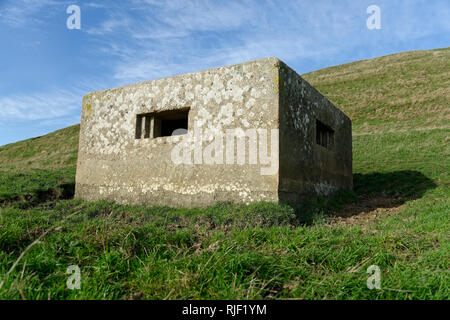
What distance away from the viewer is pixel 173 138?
20.6ft

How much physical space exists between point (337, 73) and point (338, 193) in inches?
1229

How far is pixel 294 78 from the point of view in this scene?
6.09 m

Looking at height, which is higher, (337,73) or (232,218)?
(337,73)

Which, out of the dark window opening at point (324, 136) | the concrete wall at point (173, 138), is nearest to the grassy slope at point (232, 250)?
the concrete wall at point (173, 138)

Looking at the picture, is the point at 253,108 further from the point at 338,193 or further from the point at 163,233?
the point at 338,193

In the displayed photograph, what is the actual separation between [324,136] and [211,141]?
3.49 m

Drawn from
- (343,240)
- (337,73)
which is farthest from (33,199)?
(337,73)

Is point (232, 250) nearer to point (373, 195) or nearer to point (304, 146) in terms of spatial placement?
point (304, 146)

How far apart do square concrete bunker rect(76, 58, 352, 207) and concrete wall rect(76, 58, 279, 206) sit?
19mm

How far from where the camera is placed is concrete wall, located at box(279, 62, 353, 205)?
18.4 feet

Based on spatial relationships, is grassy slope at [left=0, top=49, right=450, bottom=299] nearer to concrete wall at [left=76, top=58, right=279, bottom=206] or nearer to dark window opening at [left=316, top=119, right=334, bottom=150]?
concrete wall at [left=76, top=58, right=279, bottom=206]

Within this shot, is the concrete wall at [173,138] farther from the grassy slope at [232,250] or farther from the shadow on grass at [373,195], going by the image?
the shadow on grass at [373,195]

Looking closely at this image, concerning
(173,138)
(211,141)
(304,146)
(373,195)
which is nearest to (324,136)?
(304,146)
